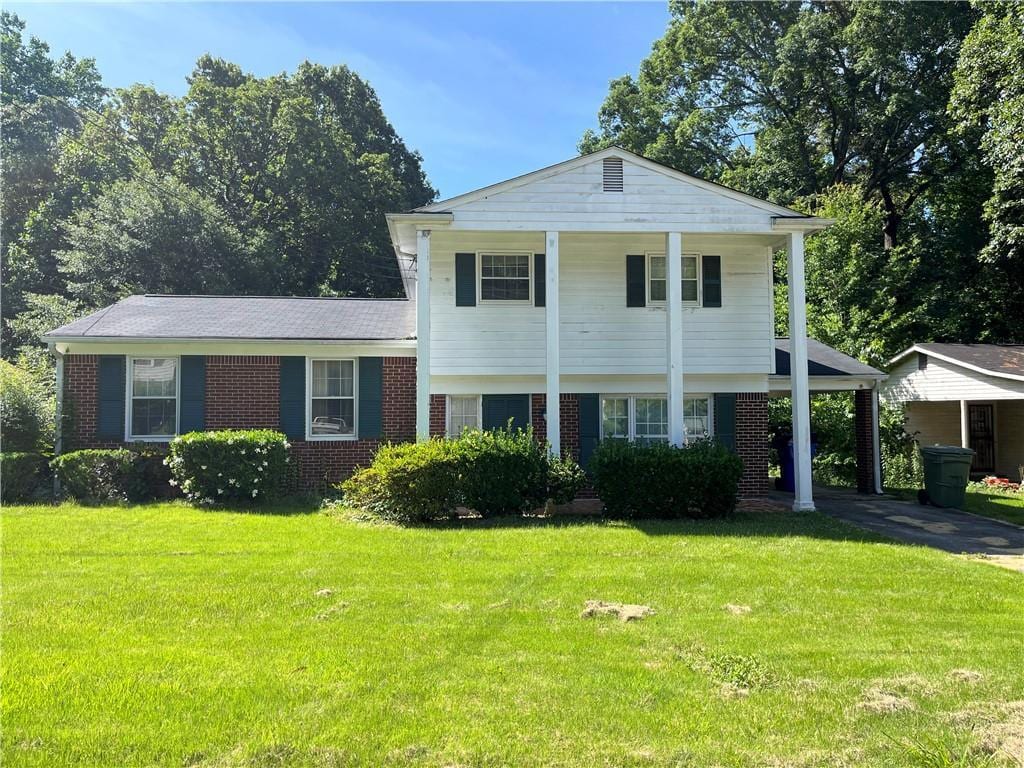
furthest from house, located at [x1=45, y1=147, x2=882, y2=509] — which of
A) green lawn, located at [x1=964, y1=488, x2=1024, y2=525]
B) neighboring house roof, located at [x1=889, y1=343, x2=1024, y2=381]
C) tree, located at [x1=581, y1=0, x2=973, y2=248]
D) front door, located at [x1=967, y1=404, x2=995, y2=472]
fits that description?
tree, located at [x1=581, y1=0, x2=973, y2=248]

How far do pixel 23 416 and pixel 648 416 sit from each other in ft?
40.6

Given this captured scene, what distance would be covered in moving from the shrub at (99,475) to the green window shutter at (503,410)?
6.68 meters

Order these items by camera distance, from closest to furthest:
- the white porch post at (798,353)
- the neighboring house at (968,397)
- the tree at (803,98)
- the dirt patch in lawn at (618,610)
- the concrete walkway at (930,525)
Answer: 1. the dirt patch in lawn at (618,610)
2. the concrete walkway at (930,525)
3. the white porch post at (798,353)
4. the neighboring house at (968,397)
5. the tree at (803,98)

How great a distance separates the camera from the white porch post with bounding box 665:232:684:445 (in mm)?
12414

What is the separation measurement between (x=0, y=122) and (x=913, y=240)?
42.6 m

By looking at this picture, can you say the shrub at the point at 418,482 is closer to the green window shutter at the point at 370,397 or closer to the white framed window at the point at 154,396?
the green window shutter at the point at 370,397

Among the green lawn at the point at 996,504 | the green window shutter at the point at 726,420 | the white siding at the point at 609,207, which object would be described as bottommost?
the green lawn at the point at 996,504

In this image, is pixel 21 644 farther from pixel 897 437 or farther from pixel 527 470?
pixel 897 437

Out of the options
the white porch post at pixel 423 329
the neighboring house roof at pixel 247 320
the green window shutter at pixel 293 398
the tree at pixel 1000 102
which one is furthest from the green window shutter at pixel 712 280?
the tree at pixel 1000 102

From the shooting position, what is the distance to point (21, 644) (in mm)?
4926

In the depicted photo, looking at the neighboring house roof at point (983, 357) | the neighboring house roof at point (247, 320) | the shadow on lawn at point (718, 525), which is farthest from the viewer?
the neighboring house roof at point (983, 357)

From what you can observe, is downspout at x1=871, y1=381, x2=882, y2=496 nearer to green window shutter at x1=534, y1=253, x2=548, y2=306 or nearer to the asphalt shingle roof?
the asphalt shingle roof

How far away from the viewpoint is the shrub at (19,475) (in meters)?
12.1

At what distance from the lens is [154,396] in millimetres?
13484
